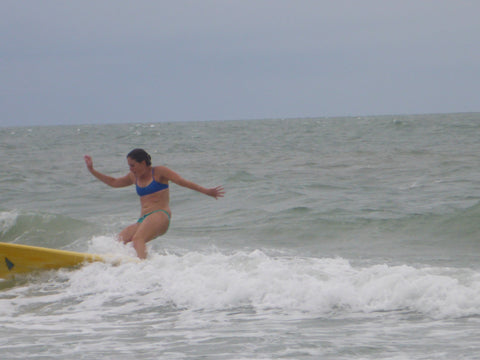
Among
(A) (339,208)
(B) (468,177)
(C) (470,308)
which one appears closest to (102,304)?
(C) (470,308)

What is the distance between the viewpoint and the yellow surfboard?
23.3ft

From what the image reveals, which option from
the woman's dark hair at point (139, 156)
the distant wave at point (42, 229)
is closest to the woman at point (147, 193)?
the woman's dark hair at point (139, 156)

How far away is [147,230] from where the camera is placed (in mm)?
7391

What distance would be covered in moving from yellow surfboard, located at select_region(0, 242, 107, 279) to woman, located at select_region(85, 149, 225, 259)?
47 centimetres

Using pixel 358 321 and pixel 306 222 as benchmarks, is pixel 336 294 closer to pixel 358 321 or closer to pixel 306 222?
pixel 358 321

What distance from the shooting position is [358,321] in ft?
17.0

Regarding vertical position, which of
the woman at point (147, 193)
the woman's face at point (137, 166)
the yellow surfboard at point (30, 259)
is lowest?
the yellow surfboard at point (30, 259)

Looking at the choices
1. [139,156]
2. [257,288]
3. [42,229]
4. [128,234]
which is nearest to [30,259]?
[128,234]

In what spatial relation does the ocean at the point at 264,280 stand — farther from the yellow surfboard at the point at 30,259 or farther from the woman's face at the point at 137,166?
the woman's face at the point at 137,166

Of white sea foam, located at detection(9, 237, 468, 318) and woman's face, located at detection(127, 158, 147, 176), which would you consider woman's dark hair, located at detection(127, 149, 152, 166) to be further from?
white sea foam, located at detection(9, 237, 468, 318)

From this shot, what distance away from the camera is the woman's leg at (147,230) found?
732 cm

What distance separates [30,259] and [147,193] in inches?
57.4

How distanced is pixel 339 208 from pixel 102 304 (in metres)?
6.63

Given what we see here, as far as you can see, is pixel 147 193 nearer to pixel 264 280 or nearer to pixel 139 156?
pixel 139 156
